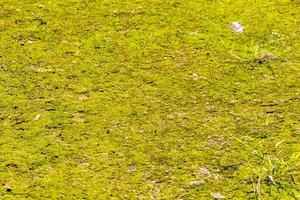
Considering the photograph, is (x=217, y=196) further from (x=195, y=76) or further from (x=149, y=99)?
(x=195, y=76)

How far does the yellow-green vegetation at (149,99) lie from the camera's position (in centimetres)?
233

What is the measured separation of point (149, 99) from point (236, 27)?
90cm

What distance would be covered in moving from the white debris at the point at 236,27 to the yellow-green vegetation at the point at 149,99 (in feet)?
0.09

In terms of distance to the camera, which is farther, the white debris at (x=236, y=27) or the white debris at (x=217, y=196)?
the white debris at (x=236, y=27)

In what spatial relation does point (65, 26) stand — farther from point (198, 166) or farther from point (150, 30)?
point (198, 166)

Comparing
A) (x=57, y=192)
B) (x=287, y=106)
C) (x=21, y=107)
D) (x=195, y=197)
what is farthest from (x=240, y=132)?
(x=21, y=107)

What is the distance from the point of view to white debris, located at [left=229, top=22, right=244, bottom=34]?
3291 millimetres

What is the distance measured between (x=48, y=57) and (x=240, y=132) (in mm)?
1223

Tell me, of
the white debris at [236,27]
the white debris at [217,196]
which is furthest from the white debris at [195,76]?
the white debris at [217,196]

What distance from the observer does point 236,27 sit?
10.9 ft

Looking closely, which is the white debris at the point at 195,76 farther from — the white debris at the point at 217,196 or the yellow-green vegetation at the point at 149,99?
the white debris at the point at 217,196

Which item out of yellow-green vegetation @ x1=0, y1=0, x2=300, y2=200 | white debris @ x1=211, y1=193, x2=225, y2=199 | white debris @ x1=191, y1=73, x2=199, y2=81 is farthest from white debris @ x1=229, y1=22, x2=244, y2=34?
white debris @ x1=211, y1=193, x2=225, y2=199

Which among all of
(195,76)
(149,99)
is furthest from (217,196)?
(195,76)

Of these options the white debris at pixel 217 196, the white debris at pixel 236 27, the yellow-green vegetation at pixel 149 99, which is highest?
the white debris at pixel 236 27
